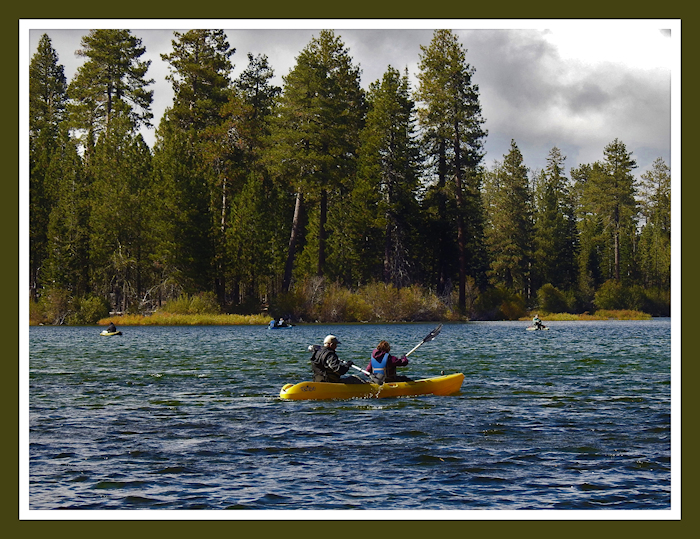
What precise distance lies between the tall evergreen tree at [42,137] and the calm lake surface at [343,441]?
36245mm

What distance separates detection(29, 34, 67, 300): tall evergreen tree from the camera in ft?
202

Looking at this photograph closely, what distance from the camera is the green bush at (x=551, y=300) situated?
78.8 metres

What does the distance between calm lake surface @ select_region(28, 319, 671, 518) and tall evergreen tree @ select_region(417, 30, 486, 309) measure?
43.5m

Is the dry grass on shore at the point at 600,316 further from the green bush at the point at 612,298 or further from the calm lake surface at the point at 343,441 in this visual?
the calm lake surface at the point at 343,441

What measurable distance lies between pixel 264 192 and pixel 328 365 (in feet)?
167

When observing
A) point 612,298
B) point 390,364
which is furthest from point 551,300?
point 390,364

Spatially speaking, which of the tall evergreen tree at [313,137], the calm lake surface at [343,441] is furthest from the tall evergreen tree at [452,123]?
the calm lake surface at [343,441]

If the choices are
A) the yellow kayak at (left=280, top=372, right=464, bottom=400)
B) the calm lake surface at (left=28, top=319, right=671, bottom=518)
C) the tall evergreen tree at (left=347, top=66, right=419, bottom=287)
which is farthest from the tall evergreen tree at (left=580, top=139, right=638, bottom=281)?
the yellow kayak at (left=280, top=372, right=464, bottom=400)

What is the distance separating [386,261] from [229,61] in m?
21.0

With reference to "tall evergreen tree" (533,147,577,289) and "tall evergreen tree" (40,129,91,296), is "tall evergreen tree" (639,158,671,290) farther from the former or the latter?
"tall evergreen tree" (40,129,91,296)

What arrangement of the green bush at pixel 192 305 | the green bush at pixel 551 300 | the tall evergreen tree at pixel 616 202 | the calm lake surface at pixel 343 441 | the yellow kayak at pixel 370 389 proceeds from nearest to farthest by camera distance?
the calm lake surface at pixel 343 441, the yellow kayak at pixel 370 389, the green bush at pixel 192 305, the green bush at pixel 551 300, the tall evergreen tree at pixel 616 202

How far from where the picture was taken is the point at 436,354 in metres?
34.4

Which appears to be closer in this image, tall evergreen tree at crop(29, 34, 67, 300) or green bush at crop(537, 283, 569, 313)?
tall evergreen tree at crop(29, 34, 67, 300)

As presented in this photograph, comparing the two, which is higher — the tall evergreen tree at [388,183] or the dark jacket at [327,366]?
the tall evergreen tree at [388,183]
